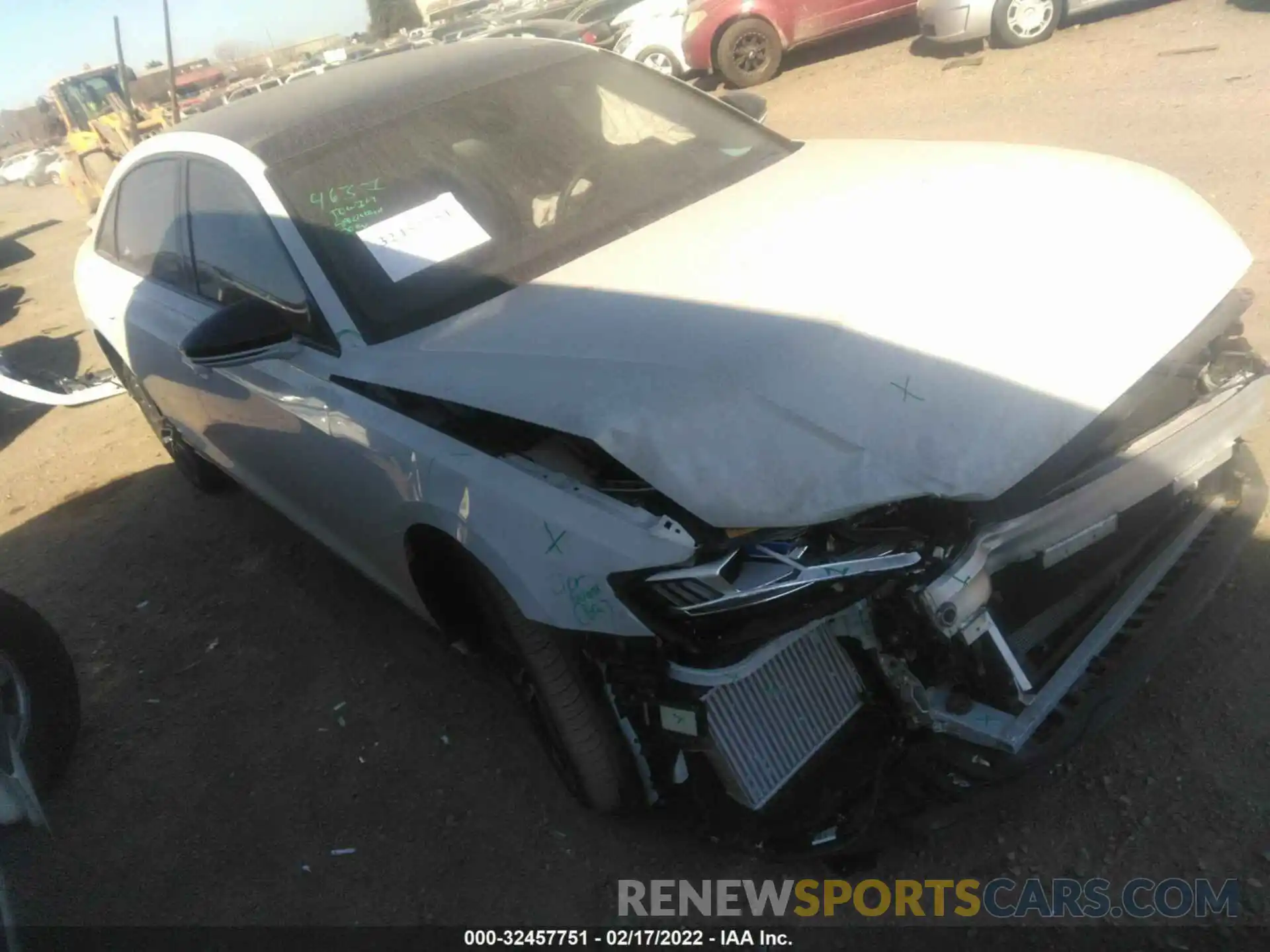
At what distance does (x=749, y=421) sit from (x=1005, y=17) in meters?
8.79

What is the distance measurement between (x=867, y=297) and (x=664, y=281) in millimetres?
552

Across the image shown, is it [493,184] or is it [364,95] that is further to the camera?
[364,95]

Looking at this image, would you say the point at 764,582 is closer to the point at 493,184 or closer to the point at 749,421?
the point at 749,421

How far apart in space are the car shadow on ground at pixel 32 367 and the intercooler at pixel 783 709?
6.21m

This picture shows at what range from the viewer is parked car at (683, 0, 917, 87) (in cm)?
1050

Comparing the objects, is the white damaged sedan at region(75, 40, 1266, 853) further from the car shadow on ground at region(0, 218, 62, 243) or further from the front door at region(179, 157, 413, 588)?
the car shadow on ground at region(0, 218, 62, 243)

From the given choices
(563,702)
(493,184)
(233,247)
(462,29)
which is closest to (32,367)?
(233,247)

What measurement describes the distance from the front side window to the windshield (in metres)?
0.14

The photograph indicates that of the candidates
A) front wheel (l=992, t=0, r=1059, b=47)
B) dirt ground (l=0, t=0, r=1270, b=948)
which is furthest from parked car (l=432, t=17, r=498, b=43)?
dirt ground (l=0, t=0, r=1270, b=948)

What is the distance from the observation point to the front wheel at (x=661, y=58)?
37.1 ft

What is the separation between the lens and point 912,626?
193cm

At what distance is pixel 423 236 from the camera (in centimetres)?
276

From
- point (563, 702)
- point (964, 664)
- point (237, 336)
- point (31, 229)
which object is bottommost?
point (31, 229)

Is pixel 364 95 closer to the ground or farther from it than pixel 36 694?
farther from it
